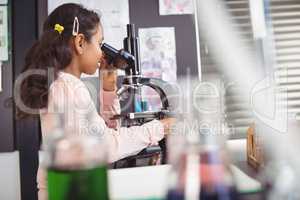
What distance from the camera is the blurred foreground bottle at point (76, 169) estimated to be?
0.40 meters

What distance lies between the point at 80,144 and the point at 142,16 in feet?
4.90

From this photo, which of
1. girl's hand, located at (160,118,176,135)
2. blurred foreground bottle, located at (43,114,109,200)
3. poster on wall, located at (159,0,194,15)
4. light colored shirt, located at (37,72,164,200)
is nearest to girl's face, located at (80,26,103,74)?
light colored shirt, located at (37,72,164,200)

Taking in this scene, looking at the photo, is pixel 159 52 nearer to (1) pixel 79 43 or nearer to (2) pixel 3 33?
(1) pixel 79 43

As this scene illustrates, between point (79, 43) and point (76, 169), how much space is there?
2.84 feet

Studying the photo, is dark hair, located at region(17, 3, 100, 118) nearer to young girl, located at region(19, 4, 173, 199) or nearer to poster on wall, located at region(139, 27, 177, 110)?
young girl, located at region(19, 4, 173, 199)

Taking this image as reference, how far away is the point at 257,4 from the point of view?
1.02 metres

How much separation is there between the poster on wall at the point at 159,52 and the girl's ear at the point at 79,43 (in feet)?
2.07

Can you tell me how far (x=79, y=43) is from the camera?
1200 mm

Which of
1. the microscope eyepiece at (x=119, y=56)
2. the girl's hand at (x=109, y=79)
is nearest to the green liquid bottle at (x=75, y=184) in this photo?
the microscope eyepiece at (x=119, y=56)

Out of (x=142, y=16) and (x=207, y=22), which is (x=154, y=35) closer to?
(x=142, y=16)

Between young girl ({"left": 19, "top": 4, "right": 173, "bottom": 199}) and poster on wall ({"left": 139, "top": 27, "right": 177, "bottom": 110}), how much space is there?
22.3 inches

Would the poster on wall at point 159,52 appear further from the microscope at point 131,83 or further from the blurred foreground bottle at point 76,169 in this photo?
the blurred foreground bottle at point 76,169

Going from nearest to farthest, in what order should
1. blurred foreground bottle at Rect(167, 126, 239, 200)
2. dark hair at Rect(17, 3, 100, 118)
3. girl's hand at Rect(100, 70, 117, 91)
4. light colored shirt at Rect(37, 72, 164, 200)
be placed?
blurred foreground bottle at Rect(167, 126, 239, 200) → light colored shirt at Rect(37, 72, 164, 200) → dark hair at Rect(17, 3, 100, 118) → girl's hand at Rect(100, 70, 117, 91)

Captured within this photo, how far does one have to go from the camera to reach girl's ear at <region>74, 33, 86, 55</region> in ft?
3.92
